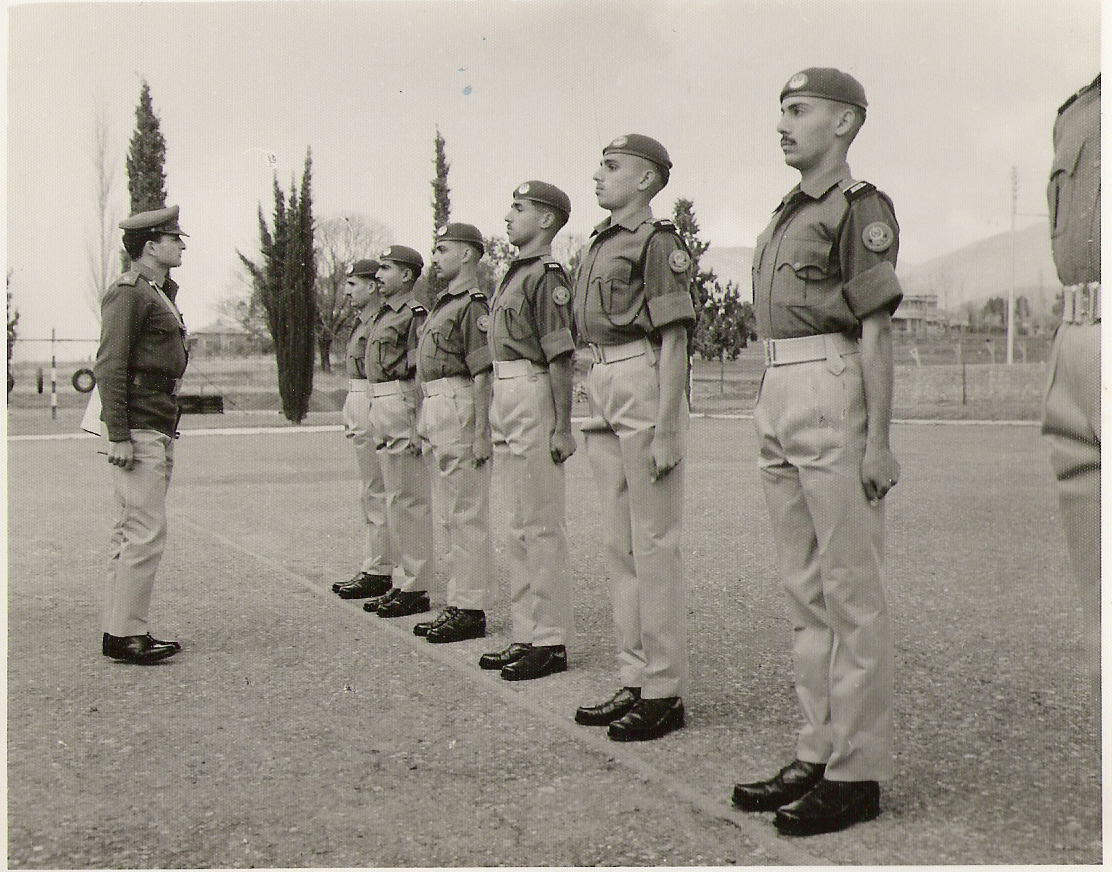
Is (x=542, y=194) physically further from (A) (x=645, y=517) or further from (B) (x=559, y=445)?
(A) (x=645, y=517)

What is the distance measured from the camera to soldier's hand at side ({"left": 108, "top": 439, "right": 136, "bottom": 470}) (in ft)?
17.0

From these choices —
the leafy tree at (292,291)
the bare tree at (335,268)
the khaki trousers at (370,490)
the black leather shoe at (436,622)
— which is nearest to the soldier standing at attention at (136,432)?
the black leather shoe at (436,622)

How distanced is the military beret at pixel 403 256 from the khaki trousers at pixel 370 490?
2.70ft

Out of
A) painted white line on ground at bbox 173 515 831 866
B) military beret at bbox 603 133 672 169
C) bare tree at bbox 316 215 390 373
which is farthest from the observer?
bare tree at bbox 316 215 390 373

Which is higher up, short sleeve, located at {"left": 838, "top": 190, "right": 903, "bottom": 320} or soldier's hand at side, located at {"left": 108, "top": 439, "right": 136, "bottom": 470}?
short sleeve, located at {"left": 838, "top": 190, "right": 903, "bottom": 320}

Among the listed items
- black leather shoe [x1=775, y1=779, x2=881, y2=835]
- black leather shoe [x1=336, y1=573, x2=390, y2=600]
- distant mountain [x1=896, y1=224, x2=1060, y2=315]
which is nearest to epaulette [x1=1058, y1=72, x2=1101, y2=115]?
distant mountain [x1=896, y1=224, x2=1060, y2=315]

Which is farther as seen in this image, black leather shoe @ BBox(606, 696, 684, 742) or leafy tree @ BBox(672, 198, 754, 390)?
leafy tree @ BBox(672, 198, 754, 390)

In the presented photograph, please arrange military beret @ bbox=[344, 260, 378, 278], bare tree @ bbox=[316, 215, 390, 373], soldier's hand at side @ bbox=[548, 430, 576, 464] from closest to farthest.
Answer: soldier's hand at side @ bbox=[548, 430, 576, 464] → military beret @ bbox=[344, 260, 378, 278] → bare tree @ bbox=[316, 215, 390, 373]

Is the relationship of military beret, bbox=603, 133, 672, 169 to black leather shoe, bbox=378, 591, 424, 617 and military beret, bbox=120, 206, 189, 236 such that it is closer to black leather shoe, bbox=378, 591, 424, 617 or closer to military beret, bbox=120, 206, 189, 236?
military beret, bbox=120, 206, 189, 236

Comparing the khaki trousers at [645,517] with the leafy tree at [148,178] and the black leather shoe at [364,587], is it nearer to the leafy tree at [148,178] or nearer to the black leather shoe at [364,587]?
the black leather shoe at [364,587]

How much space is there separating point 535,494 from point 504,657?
693 millimetres

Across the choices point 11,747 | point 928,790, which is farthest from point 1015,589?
point 11,747

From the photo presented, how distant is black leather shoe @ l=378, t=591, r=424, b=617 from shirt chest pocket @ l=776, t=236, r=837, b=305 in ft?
11.2

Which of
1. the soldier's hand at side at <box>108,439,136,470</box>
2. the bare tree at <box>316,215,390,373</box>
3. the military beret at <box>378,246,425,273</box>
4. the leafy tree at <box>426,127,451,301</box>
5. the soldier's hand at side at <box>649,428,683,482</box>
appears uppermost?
the leafy tree at <box>426,127,451,301</box>
